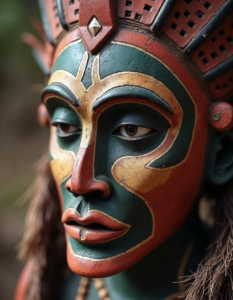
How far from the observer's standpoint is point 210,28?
3.31ft

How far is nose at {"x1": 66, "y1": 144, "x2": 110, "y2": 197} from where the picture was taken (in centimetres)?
98

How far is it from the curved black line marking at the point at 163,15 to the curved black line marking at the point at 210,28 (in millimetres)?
99

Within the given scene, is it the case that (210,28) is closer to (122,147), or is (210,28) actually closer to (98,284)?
(122,147)

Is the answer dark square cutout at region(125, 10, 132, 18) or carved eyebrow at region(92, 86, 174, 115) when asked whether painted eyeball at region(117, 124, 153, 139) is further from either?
dark square cutout at region(125, 10, 132, 18)

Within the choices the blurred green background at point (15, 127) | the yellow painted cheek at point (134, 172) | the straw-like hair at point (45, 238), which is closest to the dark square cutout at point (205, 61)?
the yellow painted cheek at point (134, 172)

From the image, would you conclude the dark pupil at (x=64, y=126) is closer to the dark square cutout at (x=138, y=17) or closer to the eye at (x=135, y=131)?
the eye at (x=135, y=131)

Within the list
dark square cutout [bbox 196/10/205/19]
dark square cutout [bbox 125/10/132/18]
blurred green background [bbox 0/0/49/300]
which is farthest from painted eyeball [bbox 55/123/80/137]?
blurred green background [bbox 0/0/49/300]

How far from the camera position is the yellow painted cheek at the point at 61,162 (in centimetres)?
108

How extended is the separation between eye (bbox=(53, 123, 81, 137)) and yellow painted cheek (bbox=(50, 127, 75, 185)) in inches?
2.0

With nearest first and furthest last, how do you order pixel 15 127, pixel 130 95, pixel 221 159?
pixel 130 95 → pixel 221 159 → pixel 15 127

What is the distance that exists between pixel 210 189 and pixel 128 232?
1.29ft

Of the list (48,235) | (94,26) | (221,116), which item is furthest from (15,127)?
(221,116)

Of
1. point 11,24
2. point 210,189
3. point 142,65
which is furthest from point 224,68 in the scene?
point 11,24

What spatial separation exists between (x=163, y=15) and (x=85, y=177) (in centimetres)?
49
